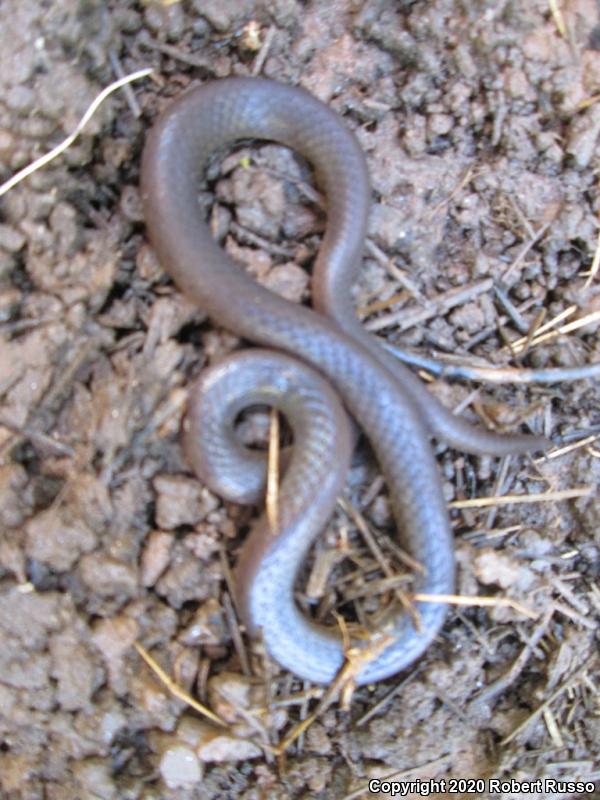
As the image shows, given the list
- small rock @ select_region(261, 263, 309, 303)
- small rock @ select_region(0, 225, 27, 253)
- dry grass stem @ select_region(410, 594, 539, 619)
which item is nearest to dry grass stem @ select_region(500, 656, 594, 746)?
dry grass stem @ select_region(410, 594, 539, 619)

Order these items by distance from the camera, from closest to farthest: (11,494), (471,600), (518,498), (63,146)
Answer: (11,494), (63,146), (471,600), (518,498)

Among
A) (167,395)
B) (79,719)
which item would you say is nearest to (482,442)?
(167,395)

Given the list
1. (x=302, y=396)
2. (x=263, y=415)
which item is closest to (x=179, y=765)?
(x=263, y=415)

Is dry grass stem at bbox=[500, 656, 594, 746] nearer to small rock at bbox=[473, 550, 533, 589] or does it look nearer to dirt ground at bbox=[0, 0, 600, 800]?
dirt ground at bbox=[0, 0, 600, 800]

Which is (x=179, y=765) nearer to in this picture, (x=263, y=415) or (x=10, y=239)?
(x=263, y=415)

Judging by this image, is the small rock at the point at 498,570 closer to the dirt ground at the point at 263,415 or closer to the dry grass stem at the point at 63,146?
the dirt ground at the point at 263,415

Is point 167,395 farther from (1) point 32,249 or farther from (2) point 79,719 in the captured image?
(2) point 79,719

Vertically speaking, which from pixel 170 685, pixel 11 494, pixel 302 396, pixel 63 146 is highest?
pixel 63 146
